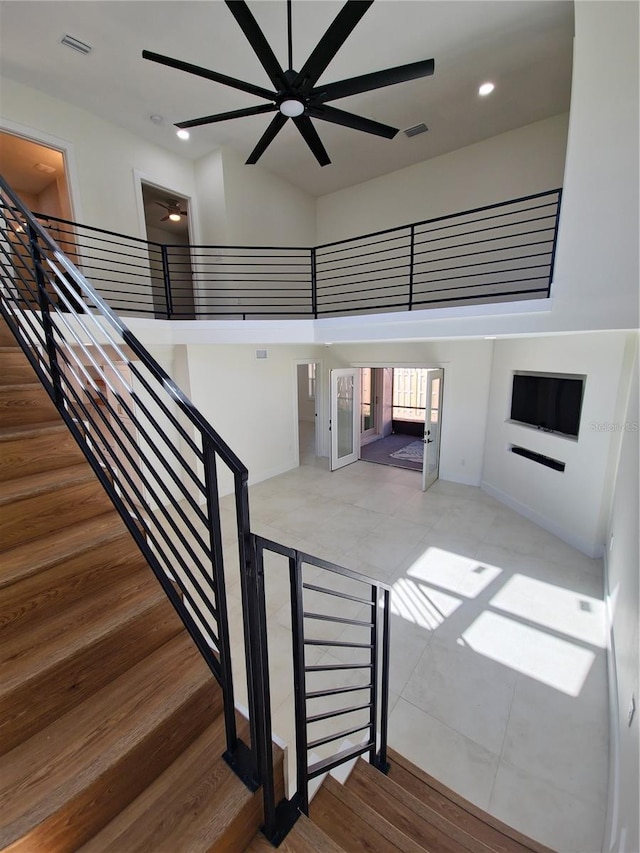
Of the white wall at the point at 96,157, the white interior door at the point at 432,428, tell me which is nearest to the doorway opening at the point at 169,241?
the white wall at the point at 96,157

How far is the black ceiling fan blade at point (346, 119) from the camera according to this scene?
277 cm

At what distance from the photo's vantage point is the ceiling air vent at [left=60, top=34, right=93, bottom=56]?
137 inches

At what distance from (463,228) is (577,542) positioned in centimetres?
469

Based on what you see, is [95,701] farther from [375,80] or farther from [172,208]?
[172,208]

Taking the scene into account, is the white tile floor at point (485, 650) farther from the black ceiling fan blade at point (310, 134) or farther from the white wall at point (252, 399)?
the black ceiling fan blade at point (310, 134)

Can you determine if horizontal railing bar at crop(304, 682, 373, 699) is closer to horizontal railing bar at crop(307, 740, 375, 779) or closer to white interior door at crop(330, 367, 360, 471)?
horizontal railing bar at crop(307, 740, 375, 779)

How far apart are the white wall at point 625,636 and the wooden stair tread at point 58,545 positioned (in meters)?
2.19

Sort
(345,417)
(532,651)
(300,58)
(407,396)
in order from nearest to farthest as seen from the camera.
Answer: (532,651), (300,58), (345,417), (407,396)

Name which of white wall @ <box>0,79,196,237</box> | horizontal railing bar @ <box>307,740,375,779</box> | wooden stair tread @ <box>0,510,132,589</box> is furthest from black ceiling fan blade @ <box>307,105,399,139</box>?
horizontal railing bar @ <box>307,740,375,779</box>

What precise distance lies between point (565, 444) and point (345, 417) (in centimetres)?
391

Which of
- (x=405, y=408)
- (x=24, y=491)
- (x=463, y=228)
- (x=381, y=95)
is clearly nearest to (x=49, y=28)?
(x=381, y=95)

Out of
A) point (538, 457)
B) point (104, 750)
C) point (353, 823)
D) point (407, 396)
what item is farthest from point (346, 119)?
point (407, 396)

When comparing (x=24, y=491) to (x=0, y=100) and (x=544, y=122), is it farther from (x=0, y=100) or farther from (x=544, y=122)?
(x=544, y=122)

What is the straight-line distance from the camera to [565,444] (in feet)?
14.5
